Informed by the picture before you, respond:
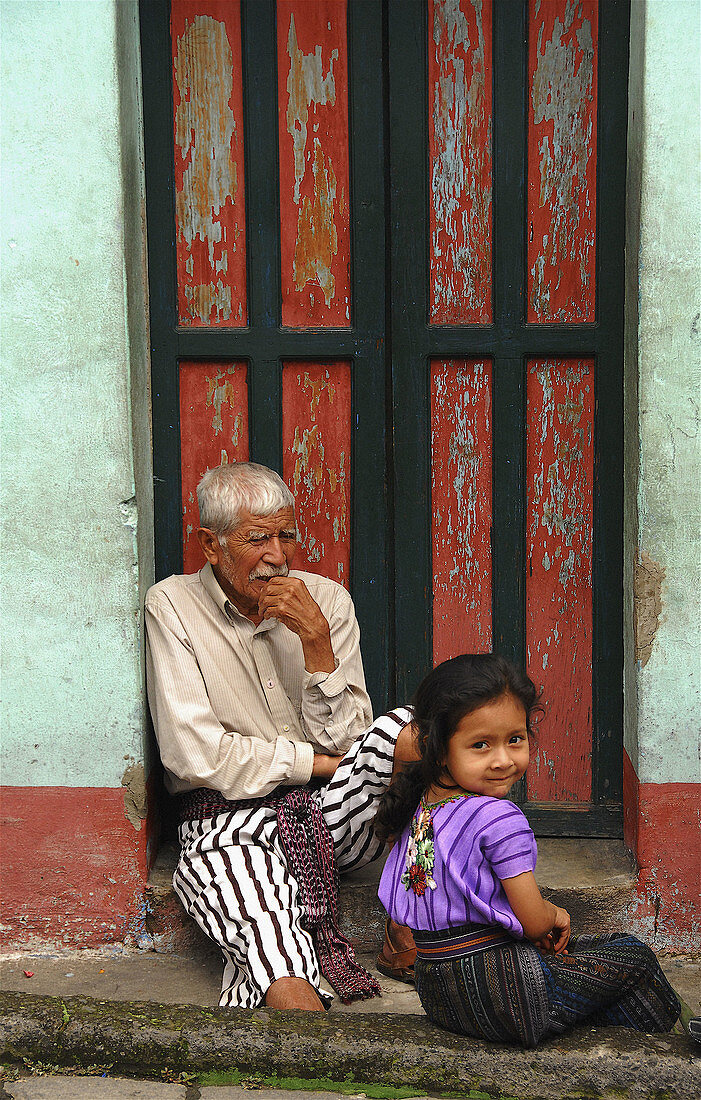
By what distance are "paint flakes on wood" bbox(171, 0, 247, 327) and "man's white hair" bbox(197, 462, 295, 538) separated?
52 centimetres

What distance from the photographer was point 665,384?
272 cm

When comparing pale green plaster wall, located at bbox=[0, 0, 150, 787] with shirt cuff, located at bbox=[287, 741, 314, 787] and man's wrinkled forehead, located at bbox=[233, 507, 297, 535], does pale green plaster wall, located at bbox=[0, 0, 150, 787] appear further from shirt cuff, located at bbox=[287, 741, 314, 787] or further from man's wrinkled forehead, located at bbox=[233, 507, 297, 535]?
shirt cuff, located at bbox=[287, 741, 314, 787]

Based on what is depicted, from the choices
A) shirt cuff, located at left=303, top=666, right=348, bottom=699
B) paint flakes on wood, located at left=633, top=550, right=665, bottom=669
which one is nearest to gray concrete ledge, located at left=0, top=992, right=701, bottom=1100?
shirt cuff, located at left=303, top=666, right=348, bottom=699

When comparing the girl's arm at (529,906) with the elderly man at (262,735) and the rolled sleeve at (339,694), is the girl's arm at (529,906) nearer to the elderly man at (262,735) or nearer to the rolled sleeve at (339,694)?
the elderly man at (262,735)

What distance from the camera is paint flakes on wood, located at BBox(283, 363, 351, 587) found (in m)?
3.05

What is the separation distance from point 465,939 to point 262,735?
3.03 ft

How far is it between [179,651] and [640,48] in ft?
6.69

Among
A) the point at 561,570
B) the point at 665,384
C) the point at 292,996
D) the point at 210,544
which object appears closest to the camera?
the point at 292,996

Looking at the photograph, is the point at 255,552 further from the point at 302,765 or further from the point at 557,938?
the point at 557,938

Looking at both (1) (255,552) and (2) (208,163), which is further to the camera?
(2) (208,163)

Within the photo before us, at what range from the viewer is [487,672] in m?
2.13

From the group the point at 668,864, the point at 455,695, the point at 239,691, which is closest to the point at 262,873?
the point at 239,691

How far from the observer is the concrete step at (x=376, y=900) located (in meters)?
2.81

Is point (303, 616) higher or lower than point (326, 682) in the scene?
higher
